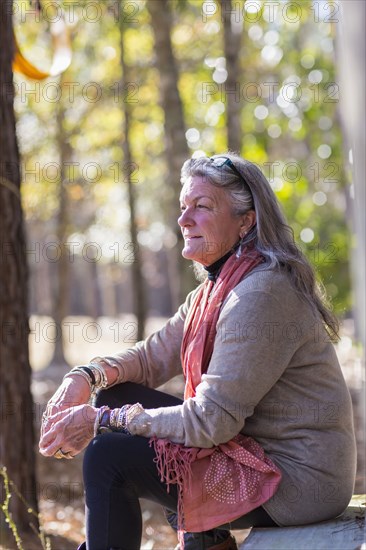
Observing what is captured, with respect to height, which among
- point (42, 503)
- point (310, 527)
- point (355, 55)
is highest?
point (355, 55)

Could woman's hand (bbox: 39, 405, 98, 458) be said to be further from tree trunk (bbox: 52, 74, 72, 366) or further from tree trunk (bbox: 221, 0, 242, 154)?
tree trunk (bbox: 52, 74, 72, 366)

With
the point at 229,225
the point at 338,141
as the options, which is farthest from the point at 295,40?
the point at 229,225

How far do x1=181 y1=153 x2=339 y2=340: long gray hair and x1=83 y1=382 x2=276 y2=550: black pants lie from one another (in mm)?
699

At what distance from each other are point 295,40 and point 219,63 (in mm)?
5236

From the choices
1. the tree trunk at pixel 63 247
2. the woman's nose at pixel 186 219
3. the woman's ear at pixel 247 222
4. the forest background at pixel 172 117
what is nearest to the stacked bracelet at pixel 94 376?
the woman's nose at pixel 186 219

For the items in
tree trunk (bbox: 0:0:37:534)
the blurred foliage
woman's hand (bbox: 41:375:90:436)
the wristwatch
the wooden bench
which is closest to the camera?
the wooden bench

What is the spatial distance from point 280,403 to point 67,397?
30.8 inches

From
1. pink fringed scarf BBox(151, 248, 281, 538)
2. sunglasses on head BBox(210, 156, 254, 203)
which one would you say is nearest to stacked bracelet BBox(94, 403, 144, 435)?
pink fringed scarf BBox(151, 248, 281, 538)

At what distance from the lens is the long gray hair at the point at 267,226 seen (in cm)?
276

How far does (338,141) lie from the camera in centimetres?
1088

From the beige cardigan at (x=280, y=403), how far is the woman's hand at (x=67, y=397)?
39 cm

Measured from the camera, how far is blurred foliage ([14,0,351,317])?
10203 mm

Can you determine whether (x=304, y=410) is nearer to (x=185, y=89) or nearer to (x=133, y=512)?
(x=133, y=512)

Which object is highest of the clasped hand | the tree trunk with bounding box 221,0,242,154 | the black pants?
the tree trunk with bounding box 221,0,242,154
